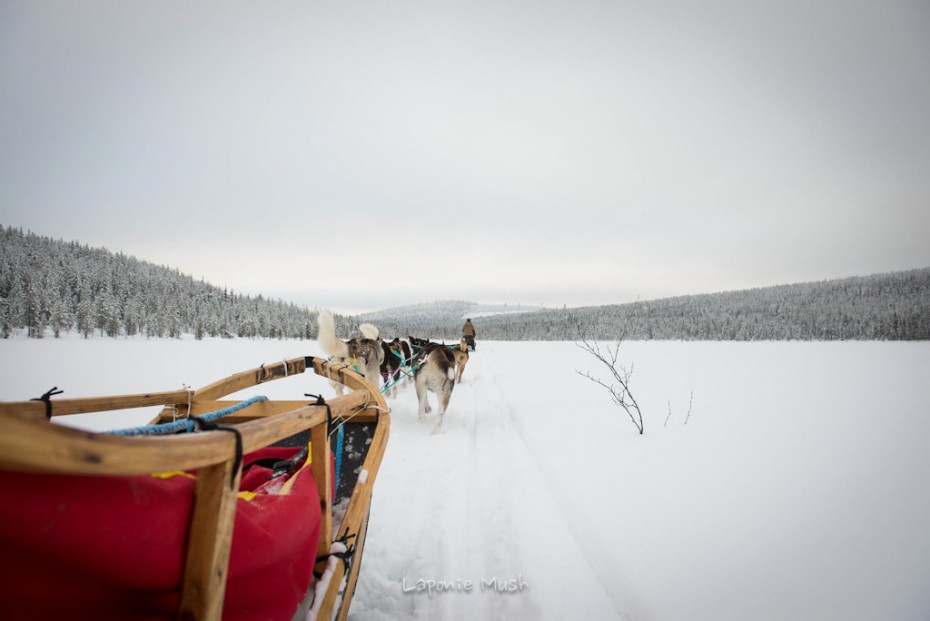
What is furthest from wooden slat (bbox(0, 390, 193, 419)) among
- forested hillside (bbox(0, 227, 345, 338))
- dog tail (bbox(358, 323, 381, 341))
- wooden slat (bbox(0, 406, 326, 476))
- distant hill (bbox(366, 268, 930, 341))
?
forested hillside (bbox(0, 227, 345, 338))

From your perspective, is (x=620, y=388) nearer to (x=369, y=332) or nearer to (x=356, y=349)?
(x=369, y=332)

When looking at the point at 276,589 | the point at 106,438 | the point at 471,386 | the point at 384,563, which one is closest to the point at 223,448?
the point at 106,438

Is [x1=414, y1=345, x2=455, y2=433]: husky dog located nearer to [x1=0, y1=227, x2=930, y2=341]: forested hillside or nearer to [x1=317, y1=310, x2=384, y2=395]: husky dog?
[x1=317, y1=310, x2=384, y2=395]: husky dog

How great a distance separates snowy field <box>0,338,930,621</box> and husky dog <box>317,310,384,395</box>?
1.41 metres

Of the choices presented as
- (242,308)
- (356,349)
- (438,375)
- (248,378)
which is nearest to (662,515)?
(438,375)

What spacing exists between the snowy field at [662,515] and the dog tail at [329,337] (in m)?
1.68

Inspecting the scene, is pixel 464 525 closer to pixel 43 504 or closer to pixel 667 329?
pixel 43 504

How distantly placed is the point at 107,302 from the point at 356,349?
1476 inches

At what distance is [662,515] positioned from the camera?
309cm

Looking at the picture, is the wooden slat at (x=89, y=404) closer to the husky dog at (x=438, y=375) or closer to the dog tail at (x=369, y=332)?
the husky dog at (x=438, y=375)

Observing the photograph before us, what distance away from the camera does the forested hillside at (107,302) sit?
23.4 meters

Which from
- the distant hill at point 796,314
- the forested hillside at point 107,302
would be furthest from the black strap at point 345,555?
the forested hillside at point 107,302

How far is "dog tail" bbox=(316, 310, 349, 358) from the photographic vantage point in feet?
17.8

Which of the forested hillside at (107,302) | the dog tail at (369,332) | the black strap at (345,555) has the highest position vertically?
the forested hillside at (107,302)
